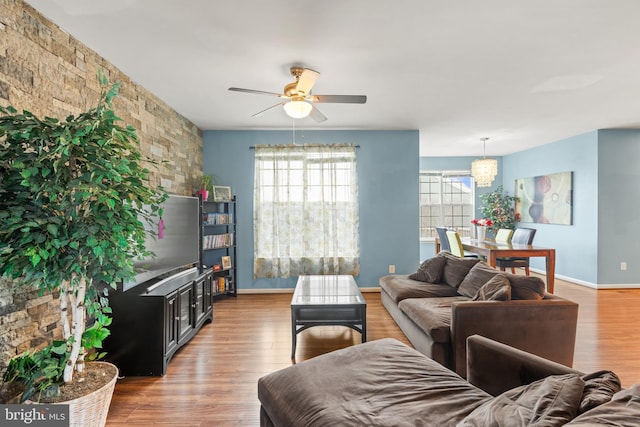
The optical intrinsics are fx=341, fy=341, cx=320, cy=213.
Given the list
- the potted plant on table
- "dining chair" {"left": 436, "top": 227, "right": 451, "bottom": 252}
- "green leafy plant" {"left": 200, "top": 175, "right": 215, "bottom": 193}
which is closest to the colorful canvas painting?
"dining chair" {"left": 436, "top": 227, "right": 451, "bottom": 252}

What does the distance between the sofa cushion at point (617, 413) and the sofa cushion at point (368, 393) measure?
1.64 ft

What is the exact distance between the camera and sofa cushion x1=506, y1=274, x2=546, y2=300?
2.72 m

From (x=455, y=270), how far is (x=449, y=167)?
16.2ft

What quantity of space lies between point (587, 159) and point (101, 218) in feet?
22.8

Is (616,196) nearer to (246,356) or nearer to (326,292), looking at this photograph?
(326,292)

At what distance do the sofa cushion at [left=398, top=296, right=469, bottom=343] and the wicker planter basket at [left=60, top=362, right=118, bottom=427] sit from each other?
2.20 metres

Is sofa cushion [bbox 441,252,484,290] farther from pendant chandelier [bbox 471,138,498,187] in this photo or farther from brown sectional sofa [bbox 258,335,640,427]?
pendant chandelier [bbox 471,138,498,187]

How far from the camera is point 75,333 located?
1.85 meters

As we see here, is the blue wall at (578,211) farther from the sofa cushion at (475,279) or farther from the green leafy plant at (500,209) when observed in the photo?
the sofa cushion at (475,279)

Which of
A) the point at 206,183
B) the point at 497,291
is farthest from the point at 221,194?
the point at 497,291

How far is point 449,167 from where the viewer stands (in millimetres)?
8188

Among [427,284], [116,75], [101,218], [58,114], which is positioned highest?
[116,75]

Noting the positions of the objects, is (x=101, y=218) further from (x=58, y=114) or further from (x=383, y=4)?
(x=383, y=4)

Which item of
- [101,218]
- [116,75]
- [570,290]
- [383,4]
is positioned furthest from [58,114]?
[570,290]
